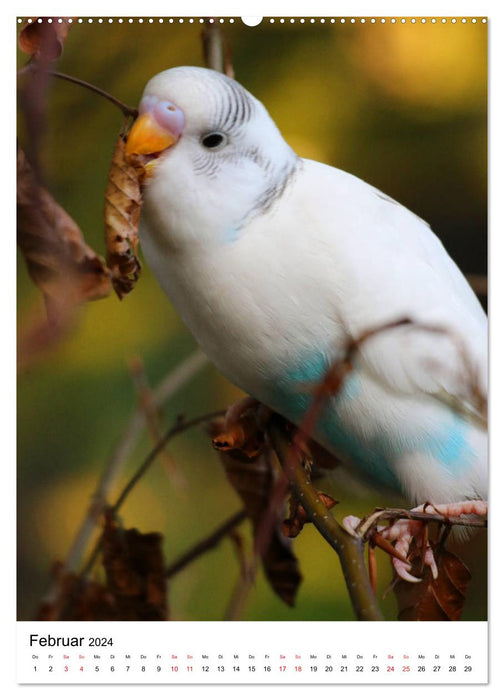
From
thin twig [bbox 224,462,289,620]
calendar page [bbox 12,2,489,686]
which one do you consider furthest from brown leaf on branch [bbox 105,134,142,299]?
thin twig [bbox 224,462,289,620]

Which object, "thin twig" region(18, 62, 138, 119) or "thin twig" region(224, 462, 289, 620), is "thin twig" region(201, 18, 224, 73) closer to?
"thin twig" region(18, 62, 138, 119)

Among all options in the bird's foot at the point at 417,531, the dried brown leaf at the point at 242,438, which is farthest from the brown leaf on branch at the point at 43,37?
the bird's foot at the point at 417,531

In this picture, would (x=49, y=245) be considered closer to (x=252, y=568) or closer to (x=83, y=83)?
(x=83, y=83)

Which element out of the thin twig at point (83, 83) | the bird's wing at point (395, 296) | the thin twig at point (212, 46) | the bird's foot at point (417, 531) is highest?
the thin twig at point (212, 46)

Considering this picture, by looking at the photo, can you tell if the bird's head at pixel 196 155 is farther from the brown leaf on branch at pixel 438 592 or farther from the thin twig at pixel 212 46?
the brown leaf on branch at pixel 438 592

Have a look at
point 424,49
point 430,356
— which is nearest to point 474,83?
point 424,49

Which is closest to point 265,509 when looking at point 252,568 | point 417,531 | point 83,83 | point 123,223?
point 252,568

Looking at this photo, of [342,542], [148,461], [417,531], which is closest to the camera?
[342,542]
